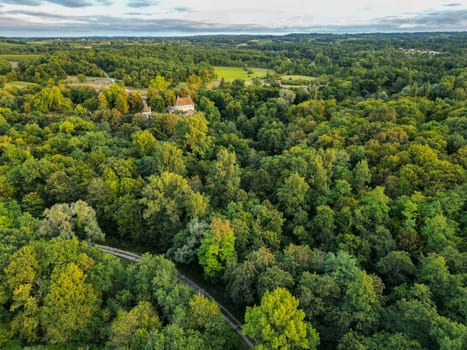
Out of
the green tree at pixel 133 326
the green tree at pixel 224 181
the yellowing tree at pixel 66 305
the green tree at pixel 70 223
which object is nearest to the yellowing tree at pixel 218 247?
the green tree at pixel 133 326

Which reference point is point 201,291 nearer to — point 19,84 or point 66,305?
point 66,305

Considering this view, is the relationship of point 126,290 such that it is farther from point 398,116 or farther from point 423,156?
point 398,116

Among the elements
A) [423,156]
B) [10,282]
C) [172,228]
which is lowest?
[172,228]

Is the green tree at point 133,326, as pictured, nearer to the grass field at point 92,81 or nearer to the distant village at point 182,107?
the distant village at point 182,107

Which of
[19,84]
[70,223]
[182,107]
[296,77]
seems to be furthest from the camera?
[296,77]

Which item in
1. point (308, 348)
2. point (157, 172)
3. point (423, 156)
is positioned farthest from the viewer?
point (157, 172)

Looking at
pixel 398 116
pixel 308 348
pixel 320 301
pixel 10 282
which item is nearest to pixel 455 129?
pixel 398 116

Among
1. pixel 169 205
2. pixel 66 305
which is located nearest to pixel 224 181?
pixel 169 205
